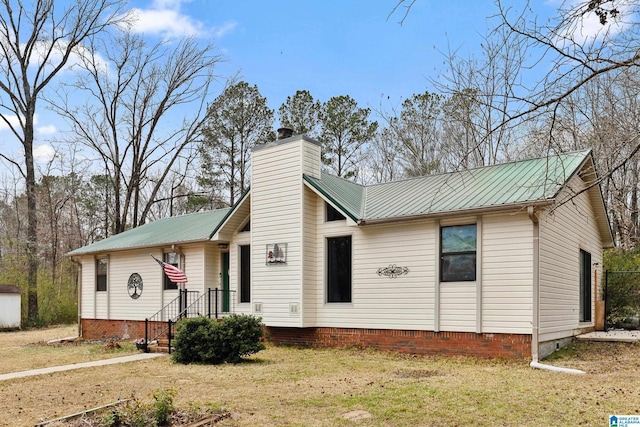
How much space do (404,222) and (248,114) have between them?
58.7ft

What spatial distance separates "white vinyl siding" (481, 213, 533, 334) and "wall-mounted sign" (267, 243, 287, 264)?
5.09 meters

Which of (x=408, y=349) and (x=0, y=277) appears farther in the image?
(x=0, y=277)

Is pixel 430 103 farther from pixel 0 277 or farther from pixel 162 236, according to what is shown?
pixel 0 277

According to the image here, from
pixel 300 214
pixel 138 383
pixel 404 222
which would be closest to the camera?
pixel 138 383

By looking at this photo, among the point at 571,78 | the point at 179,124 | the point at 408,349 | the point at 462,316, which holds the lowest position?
the point at 408,349

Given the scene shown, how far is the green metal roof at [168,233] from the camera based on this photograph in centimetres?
1642

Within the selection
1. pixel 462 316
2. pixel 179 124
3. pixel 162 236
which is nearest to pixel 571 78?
pixel 462 316

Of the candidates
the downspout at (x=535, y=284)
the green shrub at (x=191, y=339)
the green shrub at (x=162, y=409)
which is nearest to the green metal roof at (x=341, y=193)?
the downspout at (x=535, y=284)

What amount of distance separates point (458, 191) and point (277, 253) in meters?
4.87

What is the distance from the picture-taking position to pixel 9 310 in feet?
76.0

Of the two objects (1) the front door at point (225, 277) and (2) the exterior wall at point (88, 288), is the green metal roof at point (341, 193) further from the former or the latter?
(2) the exterior wall at point (88, 288)

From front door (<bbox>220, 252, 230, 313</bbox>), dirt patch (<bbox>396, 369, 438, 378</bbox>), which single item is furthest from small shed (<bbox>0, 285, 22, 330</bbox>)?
dirt patch (<bbox>396, 369, 438, 378</bbox>)

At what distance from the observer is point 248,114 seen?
28.0m

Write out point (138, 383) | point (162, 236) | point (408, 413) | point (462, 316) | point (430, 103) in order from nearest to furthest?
1. point (408, 413)
2. point (138, 383)
3. point (462, 316)
4. point (162, 236)
5. point (430, 103)
